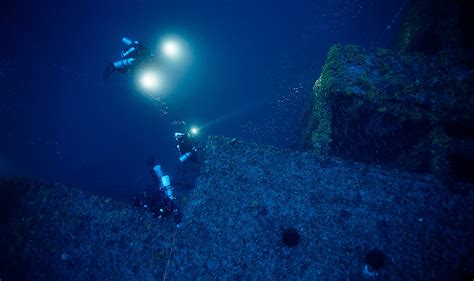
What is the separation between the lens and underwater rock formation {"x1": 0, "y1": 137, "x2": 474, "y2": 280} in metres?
2.12

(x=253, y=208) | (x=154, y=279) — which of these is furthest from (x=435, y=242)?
(x=154, y=279)

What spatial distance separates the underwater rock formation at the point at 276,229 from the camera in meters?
2.12

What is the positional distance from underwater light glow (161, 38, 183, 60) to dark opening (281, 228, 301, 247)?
20.2ft

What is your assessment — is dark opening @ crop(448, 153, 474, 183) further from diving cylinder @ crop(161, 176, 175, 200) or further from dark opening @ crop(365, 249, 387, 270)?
diving cylinder @ crop(161, 176, 175, 200)

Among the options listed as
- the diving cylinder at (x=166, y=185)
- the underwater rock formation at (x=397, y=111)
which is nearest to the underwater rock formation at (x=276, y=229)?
the underwater rock formation at (x=397, y=111)

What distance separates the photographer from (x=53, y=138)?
938 centimetres

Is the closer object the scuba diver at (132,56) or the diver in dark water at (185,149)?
the diver in dark water at (185,149)

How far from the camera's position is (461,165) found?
2.48m

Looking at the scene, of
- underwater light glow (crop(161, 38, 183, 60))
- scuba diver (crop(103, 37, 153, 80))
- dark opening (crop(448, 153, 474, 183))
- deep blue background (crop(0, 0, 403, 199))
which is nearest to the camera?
dark opening (crop(448, 153, 474, 183))

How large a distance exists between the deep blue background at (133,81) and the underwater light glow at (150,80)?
351 mm

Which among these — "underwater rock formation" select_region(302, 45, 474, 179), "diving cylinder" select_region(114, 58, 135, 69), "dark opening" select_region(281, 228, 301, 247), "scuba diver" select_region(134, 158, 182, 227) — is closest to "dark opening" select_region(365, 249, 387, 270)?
Result: "dark opening" select_region(281, 228, 301, 247)

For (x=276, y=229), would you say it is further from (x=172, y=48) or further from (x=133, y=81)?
(x=133, y=81)

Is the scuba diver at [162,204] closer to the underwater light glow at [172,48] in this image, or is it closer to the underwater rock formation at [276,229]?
the underwater rock formation at [276,229]

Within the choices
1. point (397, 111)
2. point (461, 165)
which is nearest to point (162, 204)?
point (397, 111)
